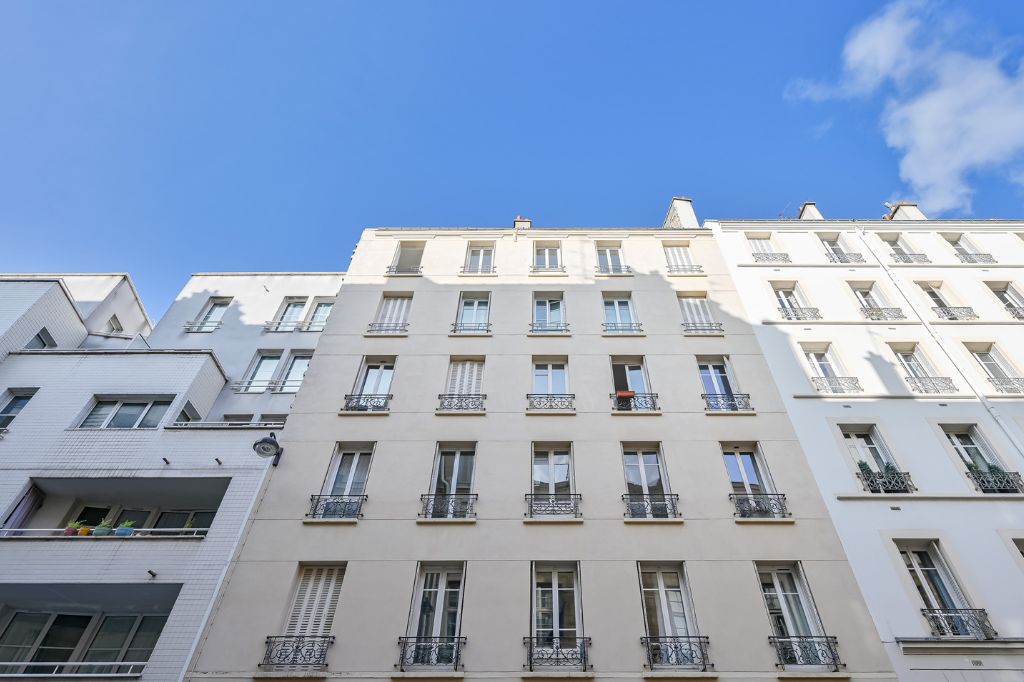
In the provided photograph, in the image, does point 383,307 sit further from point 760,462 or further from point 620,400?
point 760,462

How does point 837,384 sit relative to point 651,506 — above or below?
above

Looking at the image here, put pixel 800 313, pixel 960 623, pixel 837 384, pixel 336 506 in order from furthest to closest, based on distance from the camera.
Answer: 1. pixel 800 313
2. pixel 837 384
3. pixel 336 506
4. pixel 960 623

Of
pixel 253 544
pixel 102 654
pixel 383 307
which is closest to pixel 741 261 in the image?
pixel 383 307

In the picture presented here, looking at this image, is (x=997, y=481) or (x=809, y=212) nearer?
(x=997, y=481)

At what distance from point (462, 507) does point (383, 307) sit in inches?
284

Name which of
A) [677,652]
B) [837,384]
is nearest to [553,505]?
[677,652]

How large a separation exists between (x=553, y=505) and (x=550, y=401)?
2.81 m

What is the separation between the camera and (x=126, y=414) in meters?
13.9

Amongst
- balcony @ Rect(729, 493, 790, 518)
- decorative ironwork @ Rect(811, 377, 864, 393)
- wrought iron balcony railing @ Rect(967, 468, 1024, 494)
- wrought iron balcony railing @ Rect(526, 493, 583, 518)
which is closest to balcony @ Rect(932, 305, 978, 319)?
decorative ironwork @ Rect(811, 377, 864, 393)

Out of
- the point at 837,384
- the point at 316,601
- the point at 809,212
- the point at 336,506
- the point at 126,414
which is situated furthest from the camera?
the point at 809,212

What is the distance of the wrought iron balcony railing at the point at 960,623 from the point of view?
9.46 m

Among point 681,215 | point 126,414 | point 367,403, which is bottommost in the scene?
point 126,414

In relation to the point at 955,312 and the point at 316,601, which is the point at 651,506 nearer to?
the point at 316,601

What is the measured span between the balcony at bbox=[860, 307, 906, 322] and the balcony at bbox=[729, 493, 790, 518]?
7.04 m
